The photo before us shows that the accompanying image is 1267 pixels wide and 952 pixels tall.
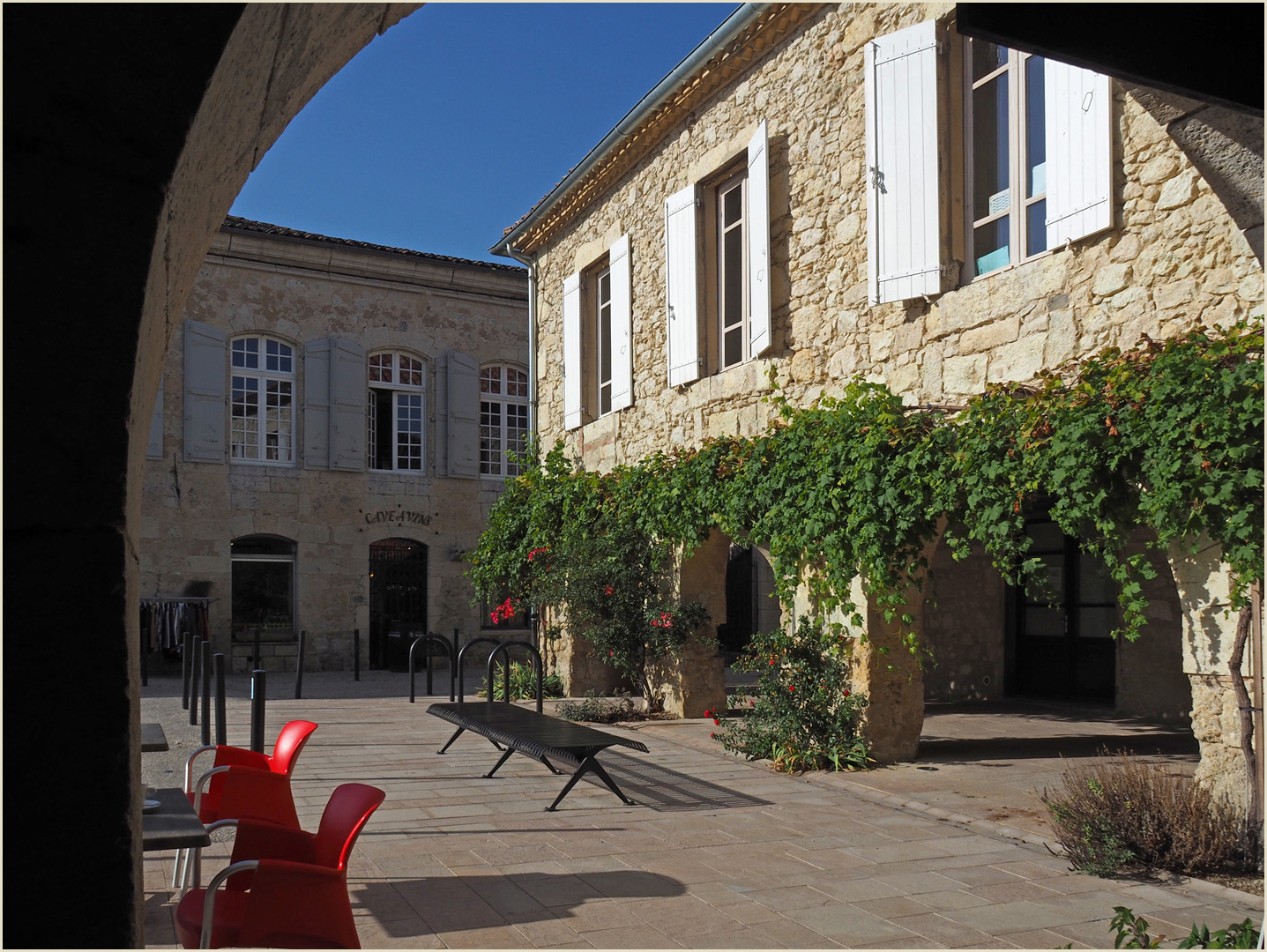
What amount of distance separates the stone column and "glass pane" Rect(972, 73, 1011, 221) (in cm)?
→ 254

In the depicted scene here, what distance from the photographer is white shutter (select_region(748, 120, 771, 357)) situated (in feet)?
27.8

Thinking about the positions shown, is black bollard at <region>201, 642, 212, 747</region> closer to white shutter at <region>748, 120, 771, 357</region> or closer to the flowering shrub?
the flowering shrub

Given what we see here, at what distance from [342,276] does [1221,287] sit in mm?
14126

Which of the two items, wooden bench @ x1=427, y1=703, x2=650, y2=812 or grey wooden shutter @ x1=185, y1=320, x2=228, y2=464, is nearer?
wooden bench @ x1=427, y1=703, x2=650, y2=812

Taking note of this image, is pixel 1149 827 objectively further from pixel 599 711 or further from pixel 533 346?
pixel 533 346

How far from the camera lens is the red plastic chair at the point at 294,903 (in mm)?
2650

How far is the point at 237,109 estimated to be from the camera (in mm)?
1460

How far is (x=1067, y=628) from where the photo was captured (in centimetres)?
1122

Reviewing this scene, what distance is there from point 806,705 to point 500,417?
11885mm

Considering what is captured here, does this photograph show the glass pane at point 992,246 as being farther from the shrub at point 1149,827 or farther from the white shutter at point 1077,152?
the shrub at point 1149,827

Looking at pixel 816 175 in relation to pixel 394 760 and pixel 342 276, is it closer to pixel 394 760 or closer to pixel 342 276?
pixel 394 760

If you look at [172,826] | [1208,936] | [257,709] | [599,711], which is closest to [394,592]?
[599,711]

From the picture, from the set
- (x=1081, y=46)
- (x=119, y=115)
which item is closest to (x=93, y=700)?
(x=119, y=115)

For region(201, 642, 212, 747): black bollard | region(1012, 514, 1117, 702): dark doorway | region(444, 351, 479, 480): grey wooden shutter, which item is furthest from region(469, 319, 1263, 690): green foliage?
region(444, 351, 479, 480): grey wooden shutter
